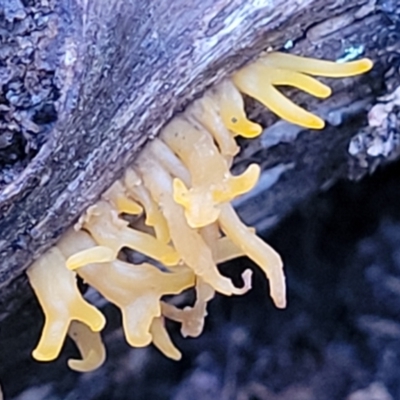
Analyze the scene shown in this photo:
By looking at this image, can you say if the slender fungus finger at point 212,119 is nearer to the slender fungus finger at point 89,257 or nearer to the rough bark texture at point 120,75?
the rough bark texture at point 120,75

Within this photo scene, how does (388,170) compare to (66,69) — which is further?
(388,170)

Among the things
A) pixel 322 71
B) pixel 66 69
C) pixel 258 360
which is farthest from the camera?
pixel 258 360

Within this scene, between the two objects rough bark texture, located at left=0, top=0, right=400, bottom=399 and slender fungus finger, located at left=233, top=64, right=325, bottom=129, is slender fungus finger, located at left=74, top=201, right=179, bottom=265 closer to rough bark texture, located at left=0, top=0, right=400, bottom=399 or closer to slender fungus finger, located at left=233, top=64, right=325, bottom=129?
rough bark texture, located at left=0, top=0, right=400, bottom=399

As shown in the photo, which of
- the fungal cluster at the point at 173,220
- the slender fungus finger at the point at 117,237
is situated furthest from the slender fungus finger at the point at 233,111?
the slender fungus finger at the point at 117,237

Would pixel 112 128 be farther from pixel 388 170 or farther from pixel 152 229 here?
pixel 388 170

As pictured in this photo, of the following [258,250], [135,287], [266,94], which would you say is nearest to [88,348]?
[135,287]

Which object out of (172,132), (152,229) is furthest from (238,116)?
(152,229)
